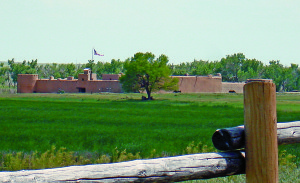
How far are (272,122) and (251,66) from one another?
386 ft

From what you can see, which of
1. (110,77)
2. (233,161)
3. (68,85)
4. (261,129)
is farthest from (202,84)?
(261,129)

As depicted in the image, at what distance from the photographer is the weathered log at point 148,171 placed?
10.2 feet

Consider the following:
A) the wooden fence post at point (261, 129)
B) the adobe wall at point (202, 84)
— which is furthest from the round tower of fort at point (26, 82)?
the wooden fence post at point (261, 129)

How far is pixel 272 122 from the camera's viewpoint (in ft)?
11.8

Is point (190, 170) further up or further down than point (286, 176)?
further up

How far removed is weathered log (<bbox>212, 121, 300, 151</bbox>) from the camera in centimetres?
367

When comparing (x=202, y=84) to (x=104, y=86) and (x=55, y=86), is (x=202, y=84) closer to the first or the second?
(x=104, y=86)

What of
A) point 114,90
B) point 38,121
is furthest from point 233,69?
point 38,121

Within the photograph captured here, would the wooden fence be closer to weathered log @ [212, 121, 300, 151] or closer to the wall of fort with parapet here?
weathered log @ [212, 121, 300, 151]

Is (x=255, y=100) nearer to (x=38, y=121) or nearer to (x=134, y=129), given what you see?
(x=134, y=129)

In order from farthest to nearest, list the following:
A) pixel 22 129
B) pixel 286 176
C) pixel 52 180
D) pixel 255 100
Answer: pixel 22 129, pixel 286 176, pixel 255 100, pixel 52 180

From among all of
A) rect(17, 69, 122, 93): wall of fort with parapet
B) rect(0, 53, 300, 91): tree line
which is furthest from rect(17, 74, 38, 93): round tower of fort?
rect(0, 53, 300, 91): tree line

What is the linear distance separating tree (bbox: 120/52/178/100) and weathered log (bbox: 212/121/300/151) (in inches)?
2353

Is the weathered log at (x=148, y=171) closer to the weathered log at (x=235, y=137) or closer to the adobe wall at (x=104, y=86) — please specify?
the weathered log at (x=235, y=137)
